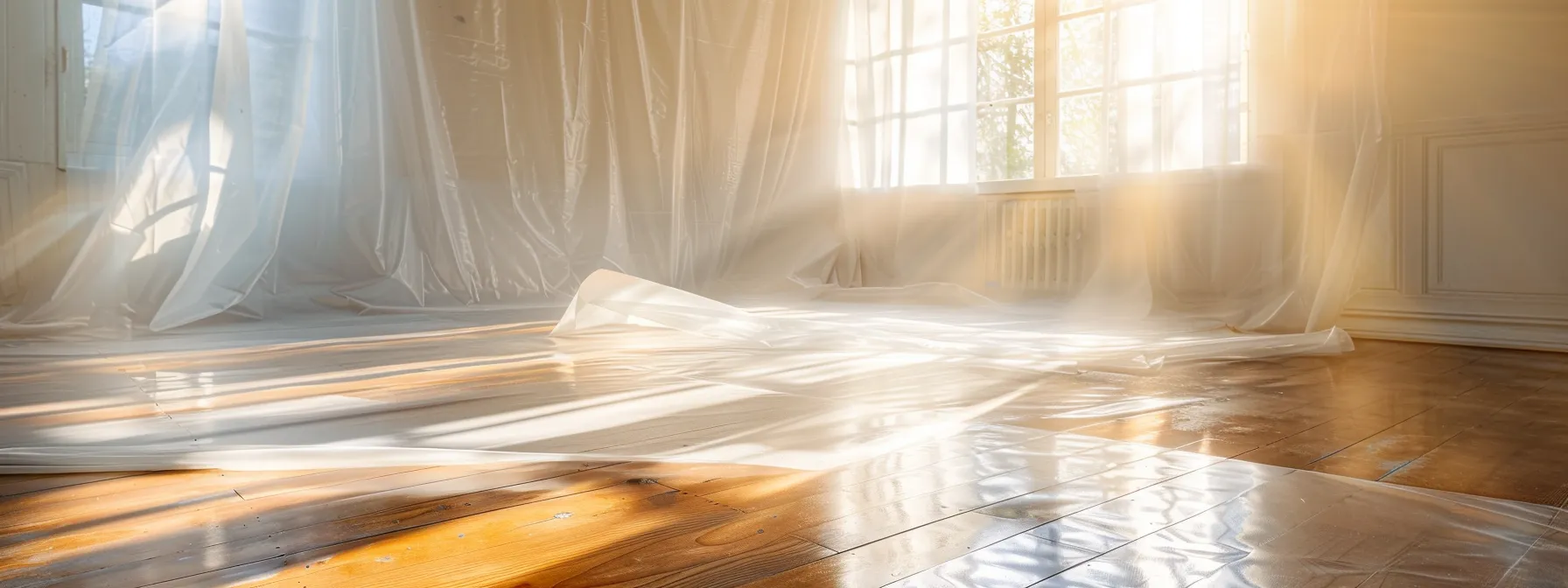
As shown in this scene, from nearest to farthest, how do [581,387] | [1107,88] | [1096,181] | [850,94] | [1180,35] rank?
1. [581,387]
2. [1180,35]
3. [1107,88]
4. [1096,181]
5. [850,94]

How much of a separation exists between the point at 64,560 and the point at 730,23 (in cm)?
404

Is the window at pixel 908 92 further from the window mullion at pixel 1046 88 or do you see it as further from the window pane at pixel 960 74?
the window mullion at pixel 1046 88

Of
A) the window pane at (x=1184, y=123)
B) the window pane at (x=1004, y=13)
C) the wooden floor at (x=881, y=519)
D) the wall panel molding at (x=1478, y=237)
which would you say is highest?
the window pane at (x=1004, y=13)

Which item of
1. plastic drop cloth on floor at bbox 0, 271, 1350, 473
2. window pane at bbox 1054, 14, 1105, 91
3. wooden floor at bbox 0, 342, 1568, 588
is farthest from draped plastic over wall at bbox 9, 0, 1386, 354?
wooden floor at bbox 0, 342, 1568, 588

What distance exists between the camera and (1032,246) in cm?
389

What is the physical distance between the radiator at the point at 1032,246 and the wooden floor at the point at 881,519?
A: 2478 mm

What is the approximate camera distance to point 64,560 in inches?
30.3

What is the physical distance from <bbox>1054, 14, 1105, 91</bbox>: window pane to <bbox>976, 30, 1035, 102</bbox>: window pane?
15 centimetres

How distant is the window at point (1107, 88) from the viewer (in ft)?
10.5

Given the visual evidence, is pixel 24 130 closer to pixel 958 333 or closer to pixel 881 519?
pixel 958 333

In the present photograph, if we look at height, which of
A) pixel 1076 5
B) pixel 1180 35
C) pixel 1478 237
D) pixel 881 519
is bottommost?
pixel 881 519

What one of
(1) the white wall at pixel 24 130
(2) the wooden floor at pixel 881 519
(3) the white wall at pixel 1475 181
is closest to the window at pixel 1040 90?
(3) the white wall at pixel 1475 181

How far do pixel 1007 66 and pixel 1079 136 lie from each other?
50 centimetres

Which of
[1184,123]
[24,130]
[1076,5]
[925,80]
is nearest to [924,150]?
[925,80]
